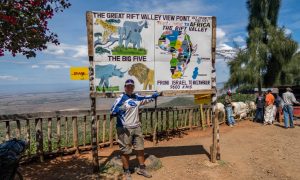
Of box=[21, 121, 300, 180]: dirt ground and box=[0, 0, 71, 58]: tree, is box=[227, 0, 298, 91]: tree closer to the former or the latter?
box=[21, 121, 300, 180]: dirt ground

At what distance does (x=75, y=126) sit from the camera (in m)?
8.76

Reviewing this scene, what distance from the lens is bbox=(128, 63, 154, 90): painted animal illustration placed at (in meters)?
7.46

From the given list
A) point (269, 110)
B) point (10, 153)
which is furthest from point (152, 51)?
point (269, 110)

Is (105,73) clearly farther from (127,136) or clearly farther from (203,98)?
(203,98)

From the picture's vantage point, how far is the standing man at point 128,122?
6.87m

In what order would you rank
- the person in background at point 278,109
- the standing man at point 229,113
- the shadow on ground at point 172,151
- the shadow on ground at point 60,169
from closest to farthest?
the shadow on ground at point 60,169, the shadow on ground at point 172,151, the standing man at point 229,113, the person in background at point 278,109

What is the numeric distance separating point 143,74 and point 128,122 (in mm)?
1294

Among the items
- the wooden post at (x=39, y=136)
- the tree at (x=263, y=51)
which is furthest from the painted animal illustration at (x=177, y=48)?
the tree at (x=263, y=51)

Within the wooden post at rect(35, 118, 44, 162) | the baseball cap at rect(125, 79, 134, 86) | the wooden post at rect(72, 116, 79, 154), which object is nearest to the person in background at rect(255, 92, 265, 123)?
the wooden post at rect(72, 116, 79, 154)

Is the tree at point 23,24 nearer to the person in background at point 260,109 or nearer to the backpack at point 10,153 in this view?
the backpack at point 10,153

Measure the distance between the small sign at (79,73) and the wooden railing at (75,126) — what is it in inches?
68.3

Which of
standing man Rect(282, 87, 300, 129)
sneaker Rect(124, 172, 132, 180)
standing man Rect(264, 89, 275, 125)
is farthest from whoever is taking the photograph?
standing man Rect(264, 89, 275, 125)

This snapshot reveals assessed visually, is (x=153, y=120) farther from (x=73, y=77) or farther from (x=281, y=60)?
(x=281, y=60)

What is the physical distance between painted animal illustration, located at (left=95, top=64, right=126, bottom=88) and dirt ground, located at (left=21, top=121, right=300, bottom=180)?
2.11 metres
